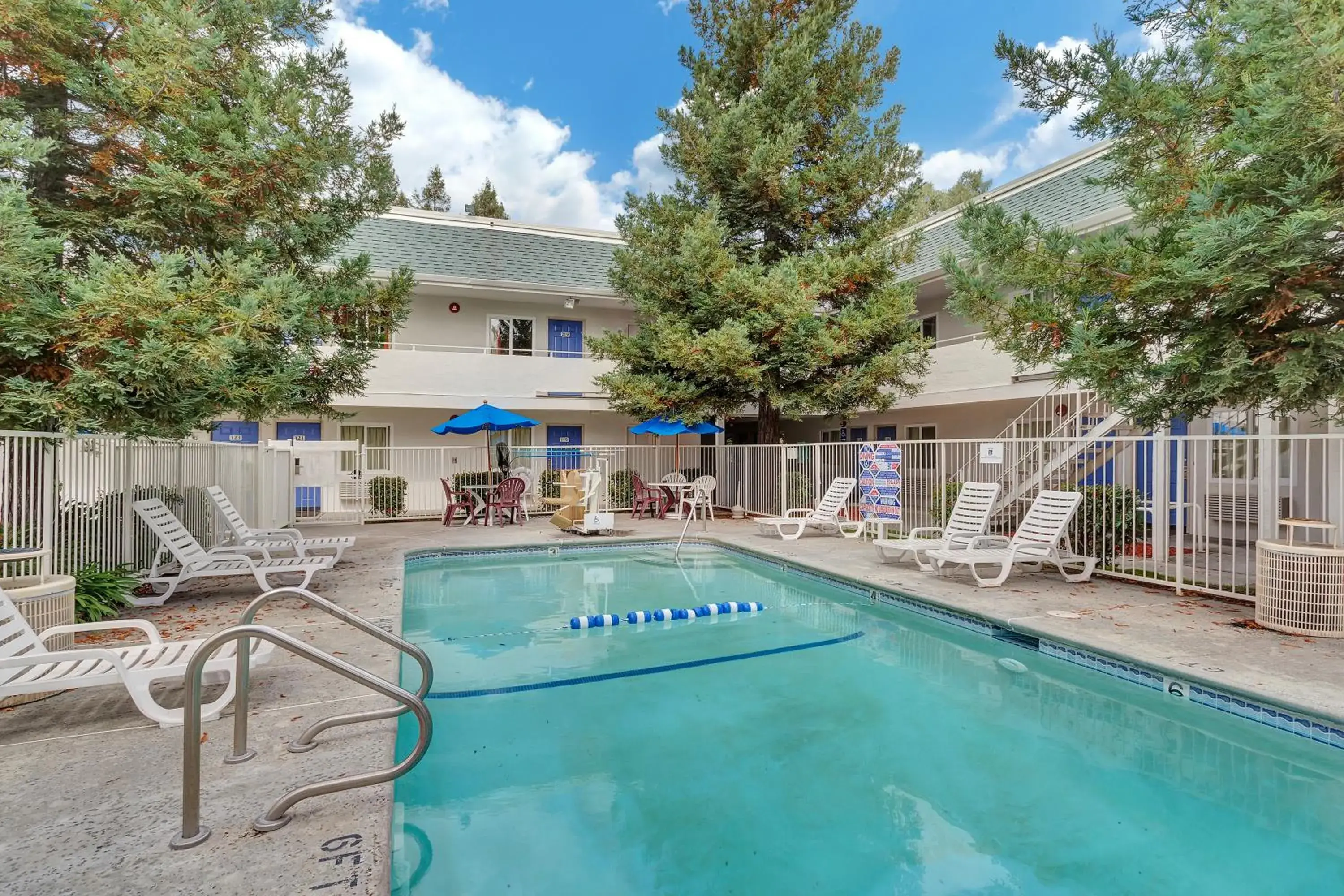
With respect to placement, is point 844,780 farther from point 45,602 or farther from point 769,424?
point 769,424

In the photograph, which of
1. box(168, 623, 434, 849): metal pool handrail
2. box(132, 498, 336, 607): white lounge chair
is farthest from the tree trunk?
box(168, 623, 434, 849): metal pool handrail

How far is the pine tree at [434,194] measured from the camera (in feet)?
135

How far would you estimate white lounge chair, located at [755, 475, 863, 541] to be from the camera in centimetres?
1235

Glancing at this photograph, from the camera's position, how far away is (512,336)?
19.6 meters

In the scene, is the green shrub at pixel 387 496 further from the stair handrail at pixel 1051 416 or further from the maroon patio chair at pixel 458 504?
the stair handrail at pixel 1051 416

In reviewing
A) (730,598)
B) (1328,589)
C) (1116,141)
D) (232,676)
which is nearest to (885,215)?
(1116,141)

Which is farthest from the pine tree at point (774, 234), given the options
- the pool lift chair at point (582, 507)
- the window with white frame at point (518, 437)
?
the window with white frame at point (518, 437)

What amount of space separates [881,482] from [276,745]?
389 inches

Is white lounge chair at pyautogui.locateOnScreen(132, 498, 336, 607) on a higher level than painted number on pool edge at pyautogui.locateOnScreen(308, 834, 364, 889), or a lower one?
higher

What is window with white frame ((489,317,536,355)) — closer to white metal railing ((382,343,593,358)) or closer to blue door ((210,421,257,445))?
white metal railing ((382,343,593,358))

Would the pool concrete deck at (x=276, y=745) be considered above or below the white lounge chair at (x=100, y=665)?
below

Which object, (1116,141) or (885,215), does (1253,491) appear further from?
(885,215)

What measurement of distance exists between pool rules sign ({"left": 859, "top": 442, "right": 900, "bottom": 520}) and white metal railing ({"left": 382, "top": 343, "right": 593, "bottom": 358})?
913 cm

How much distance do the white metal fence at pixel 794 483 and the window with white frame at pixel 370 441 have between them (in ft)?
0.28
